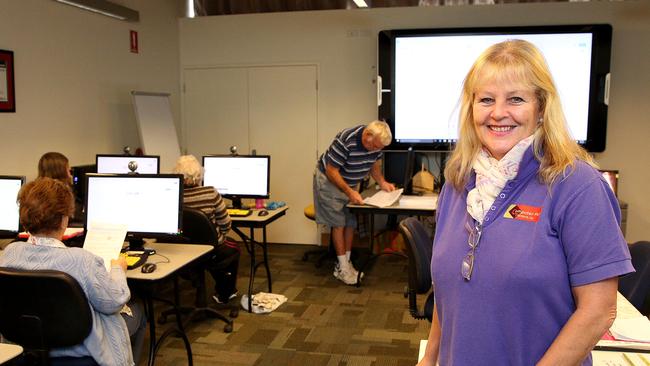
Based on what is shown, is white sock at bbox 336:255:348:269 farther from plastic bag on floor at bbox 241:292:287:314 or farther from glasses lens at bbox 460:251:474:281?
glasses lens at bbox 460:251:474:281

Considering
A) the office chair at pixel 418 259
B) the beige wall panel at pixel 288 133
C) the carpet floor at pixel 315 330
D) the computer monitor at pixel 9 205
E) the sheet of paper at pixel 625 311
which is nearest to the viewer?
the sheet of paper at pixel 625 311

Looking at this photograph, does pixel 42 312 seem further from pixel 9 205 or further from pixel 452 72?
pixel 452 72

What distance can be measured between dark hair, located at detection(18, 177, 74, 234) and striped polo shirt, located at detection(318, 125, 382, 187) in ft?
9.08

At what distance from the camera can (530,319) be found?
112 centimetres

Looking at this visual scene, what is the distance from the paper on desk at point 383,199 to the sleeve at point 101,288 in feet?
8.74

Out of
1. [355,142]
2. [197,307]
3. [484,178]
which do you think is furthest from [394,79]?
[484,178]

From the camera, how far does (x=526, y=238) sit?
1.11 meters

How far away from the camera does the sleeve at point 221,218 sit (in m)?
3.80

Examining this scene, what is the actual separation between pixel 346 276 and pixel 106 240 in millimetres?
2727

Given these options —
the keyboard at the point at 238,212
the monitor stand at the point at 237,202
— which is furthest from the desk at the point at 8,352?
the monitor stand at the point at 237,202

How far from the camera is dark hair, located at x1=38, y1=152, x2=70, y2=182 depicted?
3.93m

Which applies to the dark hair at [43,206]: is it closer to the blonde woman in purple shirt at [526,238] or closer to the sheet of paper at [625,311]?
the blonde woman in purple shirt at [526,238]

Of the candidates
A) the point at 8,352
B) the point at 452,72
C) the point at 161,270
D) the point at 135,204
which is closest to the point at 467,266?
the point at 8,352

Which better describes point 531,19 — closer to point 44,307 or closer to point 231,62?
point 231,62
